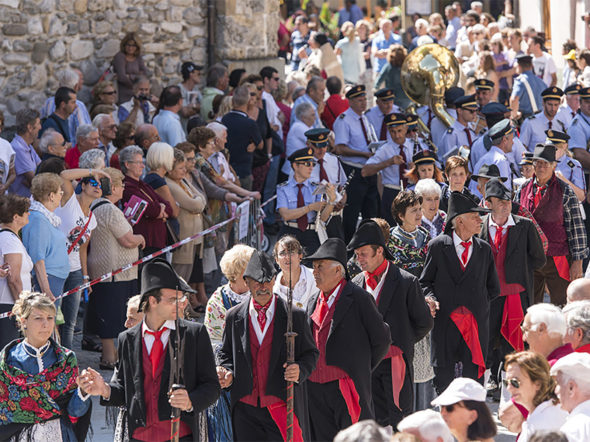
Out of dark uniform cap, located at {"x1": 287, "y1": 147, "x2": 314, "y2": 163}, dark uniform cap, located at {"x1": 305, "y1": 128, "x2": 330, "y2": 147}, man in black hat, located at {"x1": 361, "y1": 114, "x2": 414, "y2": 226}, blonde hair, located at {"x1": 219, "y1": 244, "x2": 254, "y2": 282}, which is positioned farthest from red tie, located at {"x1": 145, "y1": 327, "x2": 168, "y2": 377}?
man in black hat, located at {"x1": 361, "y1": 114, "x2": 414, "y2": 226}

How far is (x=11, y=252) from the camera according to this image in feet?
26.2

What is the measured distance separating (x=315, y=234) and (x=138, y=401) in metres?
4.88

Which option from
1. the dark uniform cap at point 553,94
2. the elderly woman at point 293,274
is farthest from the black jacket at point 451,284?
the dark uniform cap at point 553,94

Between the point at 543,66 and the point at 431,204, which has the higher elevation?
the point at 543,66

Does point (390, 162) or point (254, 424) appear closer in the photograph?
point (254, 424)

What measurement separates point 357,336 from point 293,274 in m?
0.81

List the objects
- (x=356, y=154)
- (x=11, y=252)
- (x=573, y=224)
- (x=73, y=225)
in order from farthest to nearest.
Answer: (x=356, y=154), (x=573, y=224), (x=73, y=225), (x=11, y=252)

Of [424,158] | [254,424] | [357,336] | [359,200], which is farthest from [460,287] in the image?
[359,200]

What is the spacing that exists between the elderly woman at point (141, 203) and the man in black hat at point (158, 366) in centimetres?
393

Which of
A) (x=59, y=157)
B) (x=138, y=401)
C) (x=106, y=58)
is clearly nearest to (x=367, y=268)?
(x=138, y=401)

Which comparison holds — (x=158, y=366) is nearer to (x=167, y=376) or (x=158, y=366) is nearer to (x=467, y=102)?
(x=167, y=376)

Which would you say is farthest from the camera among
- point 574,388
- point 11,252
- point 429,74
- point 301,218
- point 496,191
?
point 429,74

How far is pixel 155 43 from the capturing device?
15.0 m

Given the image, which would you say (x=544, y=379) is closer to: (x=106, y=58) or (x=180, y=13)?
(x=106, y=58)
